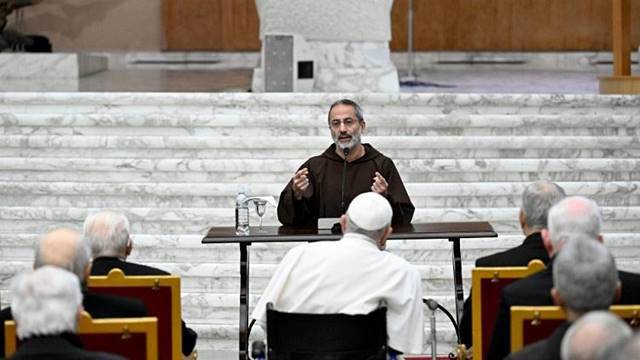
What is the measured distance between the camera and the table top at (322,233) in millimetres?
5887

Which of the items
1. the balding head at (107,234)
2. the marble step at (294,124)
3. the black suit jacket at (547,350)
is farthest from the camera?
the marble step at (294,124)

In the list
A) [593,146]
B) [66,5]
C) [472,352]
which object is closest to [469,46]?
[66,5]

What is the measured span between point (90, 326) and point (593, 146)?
5795mm

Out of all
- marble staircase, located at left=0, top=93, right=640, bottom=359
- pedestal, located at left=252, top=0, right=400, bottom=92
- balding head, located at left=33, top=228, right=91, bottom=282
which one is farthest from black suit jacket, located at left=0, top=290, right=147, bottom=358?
pedestal, located at left=252, top=0, right=400, bottom=92

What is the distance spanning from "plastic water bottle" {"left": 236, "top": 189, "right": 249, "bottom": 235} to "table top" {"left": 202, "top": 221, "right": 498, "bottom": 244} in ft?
0.10

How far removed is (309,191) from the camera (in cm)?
665

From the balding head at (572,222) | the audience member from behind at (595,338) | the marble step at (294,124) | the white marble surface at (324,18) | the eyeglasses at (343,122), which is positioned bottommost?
the audience member from behind at (595,338)

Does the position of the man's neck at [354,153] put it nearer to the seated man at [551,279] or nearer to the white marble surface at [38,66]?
the seated man at [551,279]

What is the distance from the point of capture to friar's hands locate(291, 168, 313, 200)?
6.27 metres

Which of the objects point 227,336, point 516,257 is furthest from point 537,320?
point 227,336

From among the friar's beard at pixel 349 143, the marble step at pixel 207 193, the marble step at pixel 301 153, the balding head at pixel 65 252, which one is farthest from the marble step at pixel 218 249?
the balding head at pixel 65 252

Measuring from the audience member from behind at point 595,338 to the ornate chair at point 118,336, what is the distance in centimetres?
157

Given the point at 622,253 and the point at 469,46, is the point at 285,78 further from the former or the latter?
the point at 469,46

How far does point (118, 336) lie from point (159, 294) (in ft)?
2.23
